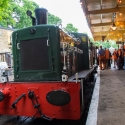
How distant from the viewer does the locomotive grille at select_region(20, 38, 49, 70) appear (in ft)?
15.2

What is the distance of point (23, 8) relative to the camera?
36.5 meters

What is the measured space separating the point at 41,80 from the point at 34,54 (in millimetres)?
665

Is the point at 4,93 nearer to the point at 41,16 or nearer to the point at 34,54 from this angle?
the point at 34,54

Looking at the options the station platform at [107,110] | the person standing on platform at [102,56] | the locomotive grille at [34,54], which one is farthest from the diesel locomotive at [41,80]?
the person standing on platform at [102,56]

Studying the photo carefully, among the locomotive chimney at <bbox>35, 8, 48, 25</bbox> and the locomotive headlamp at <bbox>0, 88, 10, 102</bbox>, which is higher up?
the locomotive chimney at <bbox>35, 8, 48, 25</bbox>

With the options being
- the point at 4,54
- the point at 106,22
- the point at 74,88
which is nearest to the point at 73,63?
the point at 74,88

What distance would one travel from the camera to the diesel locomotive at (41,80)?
4016mm

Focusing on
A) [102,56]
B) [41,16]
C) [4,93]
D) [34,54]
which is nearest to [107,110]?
[34,54]

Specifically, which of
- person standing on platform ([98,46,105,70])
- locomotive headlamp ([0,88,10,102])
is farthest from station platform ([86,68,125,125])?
person standing on platform ([98,46,105,70])

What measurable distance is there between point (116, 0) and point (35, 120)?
28.3ft

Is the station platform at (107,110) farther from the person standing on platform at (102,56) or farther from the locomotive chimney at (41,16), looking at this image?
the person standing on platform at (102,56)

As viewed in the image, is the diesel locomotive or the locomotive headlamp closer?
the diesel locomotive

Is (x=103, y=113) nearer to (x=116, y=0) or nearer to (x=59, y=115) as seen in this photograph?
(x=59, y=115)

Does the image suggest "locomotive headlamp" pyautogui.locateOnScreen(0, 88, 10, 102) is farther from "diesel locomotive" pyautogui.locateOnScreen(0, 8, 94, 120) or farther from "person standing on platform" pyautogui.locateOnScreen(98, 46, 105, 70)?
"person standing on platform" pyautogui.locateOnScreen(98, 46, 105, 70)
